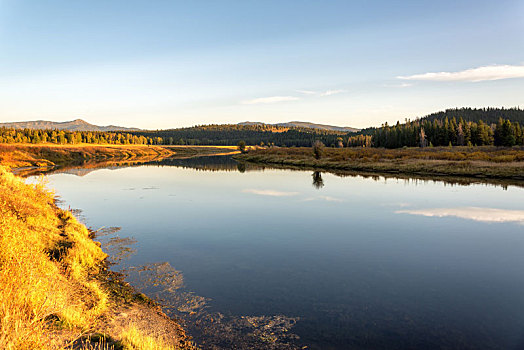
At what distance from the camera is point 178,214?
24.3 meters

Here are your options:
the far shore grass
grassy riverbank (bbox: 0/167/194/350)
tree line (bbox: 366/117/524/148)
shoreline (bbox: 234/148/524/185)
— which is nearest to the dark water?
grassy riverbank (bbox: 0/167/194/350)

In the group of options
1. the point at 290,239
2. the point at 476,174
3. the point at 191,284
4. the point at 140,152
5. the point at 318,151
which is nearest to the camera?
the point at 191,284

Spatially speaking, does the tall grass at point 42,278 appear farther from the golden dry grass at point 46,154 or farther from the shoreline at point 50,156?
the golden dry grass at point 46,154

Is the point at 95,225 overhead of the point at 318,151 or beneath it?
beneath

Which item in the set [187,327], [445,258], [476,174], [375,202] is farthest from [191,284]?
[476,174]

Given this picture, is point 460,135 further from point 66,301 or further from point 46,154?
point 46,154

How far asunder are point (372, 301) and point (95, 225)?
1758 cm

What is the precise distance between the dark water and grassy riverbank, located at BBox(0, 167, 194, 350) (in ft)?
4.63

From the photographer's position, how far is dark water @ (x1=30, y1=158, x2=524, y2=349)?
29.5ft

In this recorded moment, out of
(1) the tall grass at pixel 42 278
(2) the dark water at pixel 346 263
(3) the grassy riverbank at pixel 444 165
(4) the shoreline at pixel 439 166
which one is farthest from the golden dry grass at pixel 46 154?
(4) the shoreline at pixel 439 166

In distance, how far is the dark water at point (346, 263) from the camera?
29.5ft

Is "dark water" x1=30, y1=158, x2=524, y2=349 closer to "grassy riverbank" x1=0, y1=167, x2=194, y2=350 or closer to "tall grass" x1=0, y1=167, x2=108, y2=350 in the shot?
"grassy riverbank" x1=0, y1=167, x2=194, y2=350

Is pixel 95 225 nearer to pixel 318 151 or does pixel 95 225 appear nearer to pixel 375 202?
pixel 375 202

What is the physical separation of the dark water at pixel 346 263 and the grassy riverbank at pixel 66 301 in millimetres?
1412
